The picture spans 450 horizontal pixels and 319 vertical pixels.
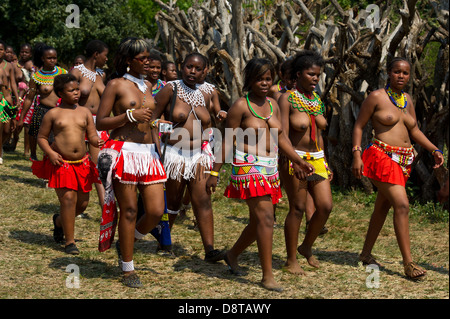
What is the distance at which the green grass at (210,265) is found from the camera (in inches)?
189

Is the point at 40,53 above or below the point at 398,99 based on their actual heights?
above

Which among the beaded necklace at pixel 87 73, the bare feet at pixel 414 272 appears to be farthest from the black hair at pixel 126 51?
the bare feet at pixel 414 272

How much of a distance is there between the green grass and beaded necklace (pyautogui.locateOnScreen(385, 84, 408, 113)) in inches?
57.0

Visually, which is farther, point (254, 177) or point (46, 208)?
point (46, 208)

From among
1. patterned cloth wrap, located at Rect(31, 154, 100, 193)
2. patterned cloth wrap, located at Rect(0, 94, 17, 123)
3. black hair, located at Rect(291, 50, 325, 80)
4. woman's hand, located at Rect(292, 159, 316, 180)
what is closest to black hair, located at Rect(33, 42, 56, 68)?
patterned cloth wrap, located at Rect(0, 94, 17, 123)

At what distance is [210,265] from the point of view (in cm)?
564

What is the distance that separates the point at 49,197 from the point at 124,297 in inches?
165

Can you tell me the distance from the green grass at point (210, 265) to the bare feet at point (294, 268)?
0.06 metres

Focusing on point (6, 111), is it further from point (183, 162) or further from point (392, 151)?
point (392, 151)

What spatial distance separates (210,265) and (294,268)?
0.78m

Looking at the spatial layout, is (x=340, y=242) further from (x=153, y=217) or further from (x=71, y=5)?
(x=71, y=5)

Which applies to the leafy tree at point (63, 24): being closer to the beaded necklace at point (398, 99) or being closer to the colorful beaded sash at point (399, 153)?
the beaded necklace at point (398, 99)

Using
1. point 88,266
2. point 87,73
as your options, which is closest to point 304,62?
point 88,266

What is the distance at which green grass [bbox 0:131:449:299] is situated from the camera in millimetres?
4812
